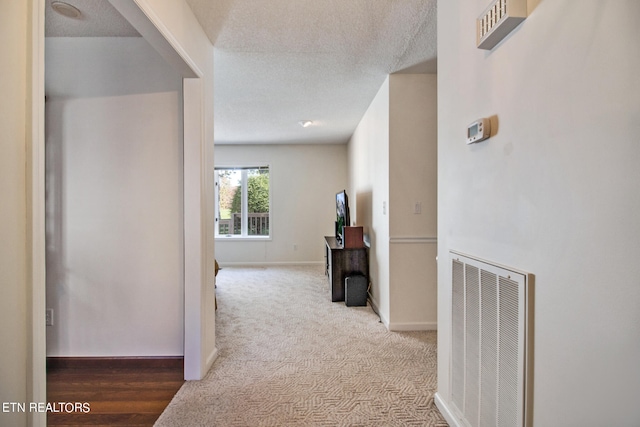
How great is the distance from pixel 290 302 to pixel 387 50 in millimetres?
2963

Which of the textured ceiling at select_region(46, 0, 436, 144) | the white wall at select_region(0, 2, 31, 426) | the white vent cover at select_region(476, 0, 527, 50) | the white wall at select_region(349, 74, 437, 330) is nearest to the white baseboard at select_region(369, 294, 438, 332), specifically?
the white wall at select_region(349, 74, 437, 330)

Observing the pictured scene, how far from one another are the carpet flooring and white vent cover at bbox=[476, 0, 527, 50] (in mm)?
1849

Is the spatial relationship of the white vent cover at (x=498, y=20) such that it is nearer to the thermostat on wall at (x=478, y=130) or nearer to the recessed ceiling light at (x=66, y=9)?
the thermostat on wall at (x=478, y=130)

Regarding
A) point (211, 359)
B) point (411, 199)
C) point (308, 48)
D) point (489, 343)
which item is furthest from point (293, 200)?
point (489, 343)

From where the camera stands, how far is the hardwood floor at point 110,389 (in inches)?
71.8

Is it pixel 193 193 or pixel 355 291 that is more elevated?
pixel 193 193

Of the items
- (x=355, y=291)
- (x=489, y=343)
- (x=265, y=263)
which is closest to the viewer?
(x=489, y=343)

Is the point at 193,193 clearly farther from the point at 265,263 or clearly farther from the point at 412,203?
the point at 265,263

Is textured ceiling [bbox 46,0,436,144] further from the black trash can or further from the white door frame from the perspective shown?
the black trash can

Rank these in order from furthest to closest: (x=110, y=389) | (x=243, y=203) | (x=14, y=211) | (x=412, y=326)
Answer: (x=243, y=203) → (x=412, y=326) → (x=110, y=389) → (x=14, y=211)

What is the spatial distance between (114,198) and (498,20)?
8.28ft

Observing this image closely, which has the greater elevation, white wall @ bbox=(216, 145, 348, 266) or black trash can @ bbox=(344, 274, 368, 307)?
white wall @ bbox=(216, 145, 348, 266)

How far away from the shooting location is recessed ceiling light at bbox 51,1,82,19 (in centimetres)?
188

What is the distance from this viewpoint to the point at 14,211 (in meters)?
0.82
